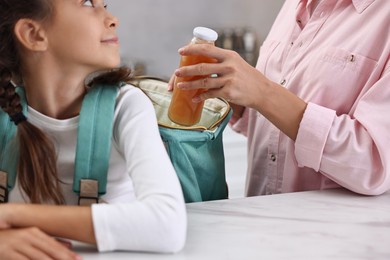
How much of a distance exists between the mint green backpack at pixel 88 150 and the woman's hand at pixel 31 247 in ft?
0.52

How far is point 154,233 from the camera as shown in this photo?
961 mm

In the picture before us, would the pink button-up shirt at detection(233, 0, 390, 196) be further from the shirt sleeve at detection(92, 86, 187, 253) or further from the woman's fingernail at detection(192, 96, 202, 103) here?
the shirt sleeve at detection(92, 86, 187, 253)

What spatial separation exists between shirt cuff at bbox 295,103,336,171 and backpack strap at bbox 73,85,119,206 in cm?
41

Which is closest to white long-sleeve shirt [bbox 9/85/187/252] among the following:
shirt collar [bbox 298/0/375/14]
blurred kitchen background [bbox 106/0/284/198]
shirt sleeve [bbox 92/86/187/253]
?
shirt sleeve [bbox 92/86/187/253]

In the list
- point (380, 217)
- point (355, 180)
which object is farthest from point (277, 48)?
point (380, 217)

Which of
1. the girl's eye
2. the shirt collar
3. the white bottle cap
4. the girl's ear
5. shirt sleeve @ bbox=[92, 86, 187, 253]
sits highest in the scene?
the shirt collar

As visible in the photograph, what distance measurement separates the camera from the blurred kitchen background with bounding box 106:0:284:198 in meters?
3.11

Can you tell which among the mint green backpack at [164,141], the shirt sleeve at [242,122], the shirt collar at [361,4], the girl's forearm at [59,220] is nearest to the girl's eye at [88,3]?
the mint green backpack at [164,141]

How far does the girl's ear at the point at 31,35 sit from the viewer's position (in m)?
1.14

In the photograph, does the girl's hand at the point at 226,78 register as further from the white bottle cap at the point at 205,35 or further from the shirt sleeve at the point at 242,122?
the shirt sleeve at the point at 242,122

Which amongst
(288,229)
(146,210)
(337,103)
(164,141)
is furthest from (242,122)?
(146,210)

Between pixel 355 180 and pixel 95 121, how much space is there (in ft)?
1.77

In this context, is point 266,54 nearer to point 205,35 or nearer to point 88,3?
point 205,35

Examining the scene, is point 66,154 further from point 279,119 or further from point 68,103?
point 279,119
